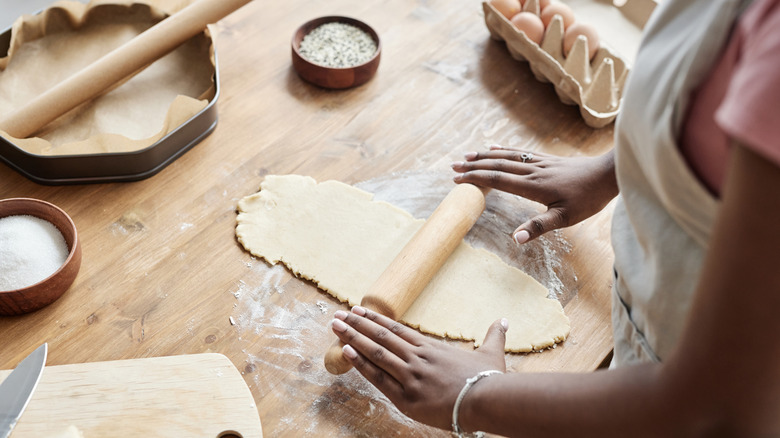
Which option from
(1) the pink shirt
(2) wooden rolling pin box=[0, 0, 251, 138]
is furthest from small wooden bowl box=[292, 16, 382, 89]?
(1) the pink shirt

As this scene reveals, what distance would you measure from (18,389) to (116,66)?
634 mm

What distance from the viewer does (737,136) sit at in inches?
16.8

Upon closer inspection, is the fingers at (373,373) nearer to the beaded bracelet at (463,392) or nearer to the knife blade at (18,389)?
the beaded bracelet at (463,392)

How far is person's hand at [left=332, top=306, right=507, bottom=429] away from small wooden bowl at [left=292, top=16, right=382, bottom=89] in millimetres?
572

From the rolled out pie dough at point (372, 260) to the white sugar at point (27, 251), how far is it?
0.93 feet

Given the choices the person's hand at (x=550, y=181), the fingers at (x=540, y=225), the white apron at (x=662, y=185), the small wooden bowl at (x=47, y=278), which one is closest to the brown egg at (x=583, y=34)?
the person's hand at (x=550, y=181)

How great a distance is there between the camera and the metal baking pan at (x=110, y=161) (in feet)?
3.50

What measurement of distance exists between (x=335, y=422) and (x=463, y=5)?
1072 mm

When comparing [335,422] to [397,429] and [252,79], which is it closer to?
[397,429]

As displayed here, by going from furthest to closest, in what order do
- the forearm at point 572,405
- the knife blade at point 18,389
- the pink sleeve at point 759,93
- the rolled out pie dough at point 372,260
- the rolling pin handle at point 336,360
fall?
the rolled out pie dough at point 372,260 < the rolling pin handle at point 336,360 < the knife blade at point 18,389 < the forearm at point 572,405 < the pink sleeve at point 759,93

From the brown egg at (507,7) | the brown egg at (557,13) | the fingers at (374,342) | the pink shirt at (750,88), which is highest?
the pink shirt at (750,88)

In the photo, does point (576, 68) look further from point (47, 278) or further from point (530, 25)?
point (47, 278)

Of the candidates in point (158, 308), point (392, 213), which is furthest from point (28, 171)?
point (392, 213)

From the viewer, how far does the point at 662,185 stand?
568 mm
